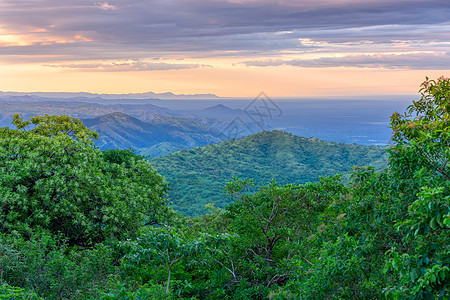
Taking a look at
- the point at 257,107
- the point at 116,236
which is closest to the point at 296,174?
the point at 257,107

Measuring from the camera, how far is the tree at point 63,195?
1888cm

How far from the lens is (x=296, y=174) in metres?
192

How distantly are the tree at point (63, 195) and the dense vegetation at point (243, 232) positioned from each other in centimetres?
8

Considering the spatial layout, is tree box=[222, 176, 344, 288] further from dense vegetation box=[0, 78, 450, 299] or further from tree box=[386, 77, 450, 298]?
tree box=[386, 77, 450, 298]

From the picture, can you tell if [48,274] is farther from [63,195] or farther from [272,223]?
[272,223]

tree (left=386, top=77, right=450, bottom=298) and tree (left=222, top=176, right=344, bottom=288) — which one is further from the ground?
tree (left=386, top=77, right=450, bottom=298)

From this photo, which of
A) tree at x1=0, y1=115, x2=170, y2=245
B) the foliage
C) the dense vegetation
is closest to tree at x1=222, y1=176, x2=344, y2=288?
the dense vegetation

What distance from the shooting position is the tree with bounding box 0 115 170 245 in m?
18.9

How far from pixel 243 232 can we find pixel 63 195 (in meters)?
9.84

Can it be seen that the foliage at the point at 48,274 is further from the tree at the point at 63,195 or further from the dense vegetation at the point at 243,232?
the tree at the point at 63,195

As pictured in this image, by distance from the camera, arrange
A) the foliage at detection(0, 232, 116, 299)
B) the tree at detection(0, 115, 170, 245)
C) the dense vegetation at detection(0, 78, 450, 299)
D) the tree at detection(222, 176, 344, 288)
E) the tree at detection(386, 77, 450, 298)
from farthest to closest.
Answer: the tree at detection(0, 115, 170, 245), the tree at detection(222, 176, 344, 288), the foliage at detection(0, 232, 116, 299), the dense vegetation at detection(0, 78, 450, 299), the tree at detection(386, 77, 450, 298)

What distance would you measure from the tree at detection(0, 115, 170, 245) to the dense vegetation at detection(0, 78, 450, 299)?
0.08 meters

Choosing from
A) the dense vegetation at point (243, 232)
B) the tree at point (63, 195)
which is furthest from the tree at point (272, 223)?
the tree at point (63, 195)

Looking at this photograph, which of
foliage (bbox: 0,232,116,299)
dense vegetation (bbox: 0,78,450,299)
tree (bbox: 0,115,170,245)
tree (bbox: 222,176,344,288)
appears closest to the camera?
dense vegetation (bbox: 0,78,450,299)
